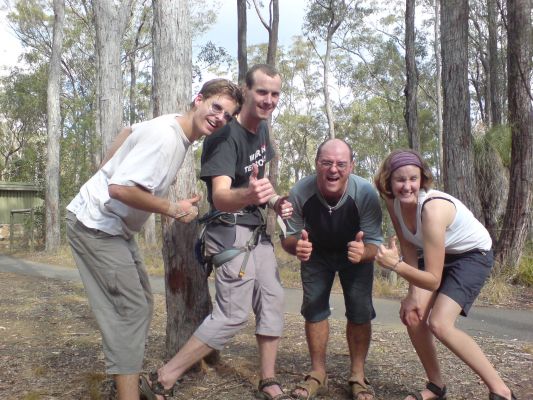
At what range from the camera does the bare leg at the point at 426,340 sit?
344 centimetres

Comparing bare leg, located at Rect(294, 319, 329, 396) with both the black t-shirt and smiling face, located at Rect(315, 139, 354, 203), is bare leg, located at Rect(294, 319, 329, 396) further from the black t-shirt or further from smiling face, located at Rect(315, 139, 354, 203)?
the black t-shirt

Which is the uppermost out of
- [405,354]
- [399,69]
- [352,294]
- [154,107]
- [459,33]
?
[399,69]

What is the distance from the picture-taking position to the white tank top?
10.9 feet

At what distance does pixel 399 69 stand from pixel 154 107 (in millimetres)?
30873

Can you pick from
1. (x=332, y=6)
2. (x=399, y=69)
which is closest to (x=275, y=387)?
(x=332, y=6)

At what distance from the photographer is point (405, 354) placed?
4.67 metres

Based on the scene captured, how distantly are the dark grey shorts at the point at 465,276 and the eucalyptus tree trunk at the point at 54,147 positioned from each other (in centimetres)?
1553

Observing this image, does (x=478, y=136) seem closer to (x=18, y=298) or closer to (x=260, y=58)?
(x=18, y=298)

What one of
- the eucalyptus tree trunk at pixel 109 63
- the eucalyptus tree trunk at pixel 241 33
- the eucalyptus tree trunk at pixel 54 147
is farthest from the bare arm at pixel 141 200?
the eucalyptus tree trunk at pixel 54 147

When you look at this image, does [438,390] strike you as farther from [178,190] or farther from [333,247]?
[178,190]

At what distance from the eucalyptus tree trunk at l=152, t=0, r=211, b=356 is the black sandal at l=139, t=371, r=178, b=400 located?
749 millimetres

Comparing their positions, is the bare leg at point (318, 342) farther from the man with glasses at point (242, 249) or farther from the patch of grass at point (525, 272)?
the patch of grass at point (525, 272)

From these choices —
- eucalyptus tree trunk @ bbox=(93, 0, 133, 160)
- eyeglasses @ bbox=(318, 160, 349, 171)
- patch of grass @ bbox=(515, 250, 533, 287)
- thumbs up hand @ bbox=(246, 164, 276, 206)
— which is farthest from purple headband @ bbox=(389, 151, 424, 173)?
eucalyptus tree trunk @ bbox=(93, 0, 133, 160)

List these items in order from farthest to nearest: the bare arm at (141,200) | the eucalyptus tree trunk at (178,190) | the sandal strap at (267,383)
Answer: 1. the eucalyptus tree trunk at (178,190)
2. the sandal strap at (267,383)
3. the bare arm at (141,200)
